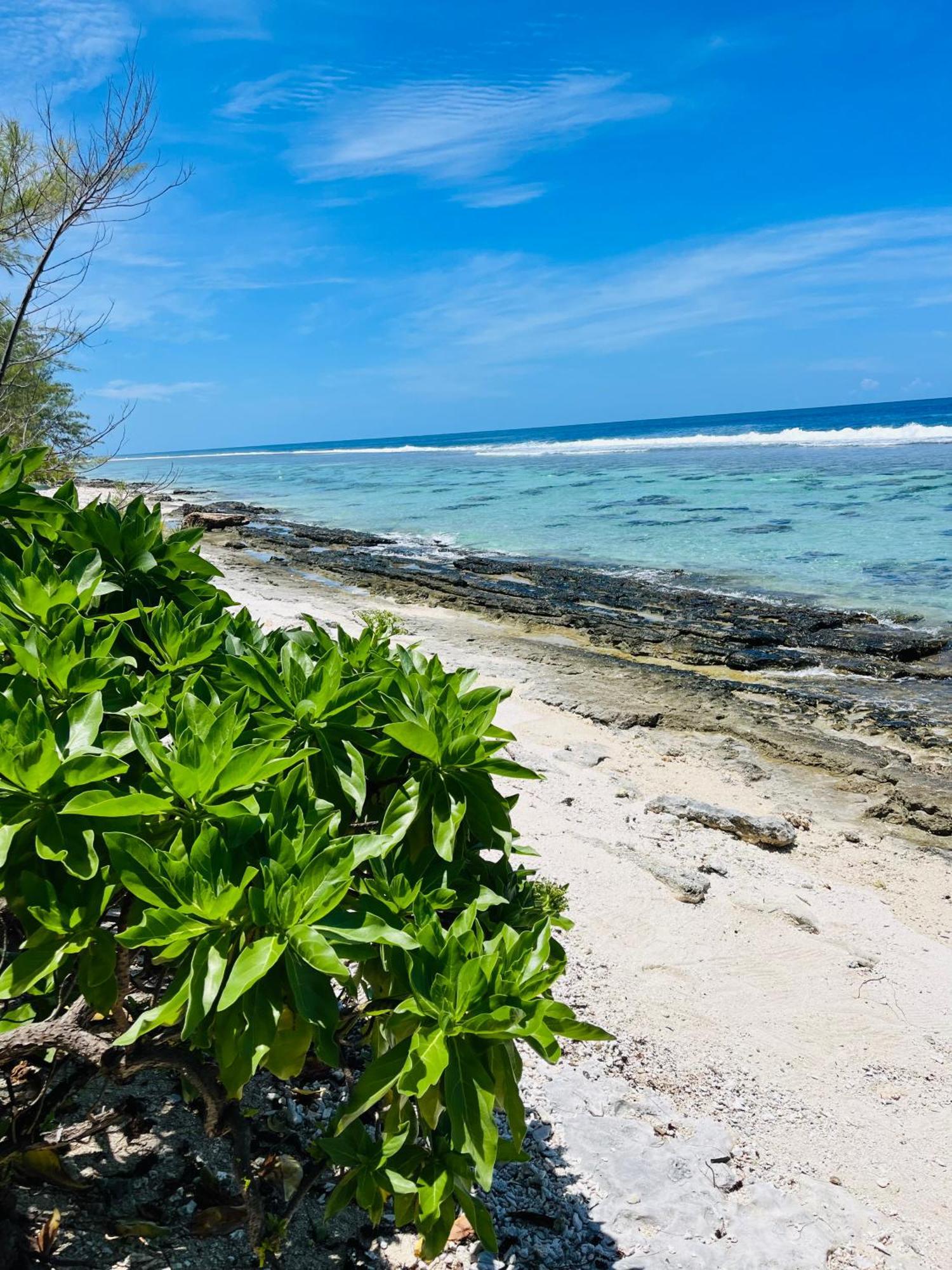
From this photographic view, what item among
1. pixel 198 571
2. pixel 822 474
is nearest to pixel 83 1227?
pixel 198 571

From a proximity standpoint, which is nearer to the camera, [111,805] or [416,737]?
[111,805]

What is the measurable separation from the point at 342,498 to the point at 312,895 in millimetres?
37746

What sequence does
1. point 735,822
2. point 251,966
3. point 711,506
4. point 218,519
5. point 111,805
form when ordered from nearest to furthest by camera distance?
point 251,966
point 111,805
point 735,822
point 218,519
point 711,506

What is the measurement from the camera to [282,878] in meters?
1.17

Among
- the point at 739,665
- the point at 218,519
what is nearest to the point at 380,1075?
the point at 739,665

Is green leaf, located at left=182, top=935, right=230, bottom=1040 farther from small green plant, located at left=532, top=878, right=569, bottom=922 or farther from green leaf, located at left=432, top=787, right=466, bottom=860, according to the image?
small green plant, located at left=532, top=878, right=569, bottom=922

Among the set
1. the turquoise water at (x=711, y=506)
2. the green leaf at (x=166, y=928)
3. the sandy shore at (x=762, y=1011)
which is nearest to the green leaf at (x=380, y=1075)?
the green leaf at (x=166, y=928)

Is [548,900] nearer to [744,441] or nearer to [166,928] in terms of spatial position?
[166,928]

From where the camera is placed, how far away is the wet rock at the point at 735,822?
5.32 m

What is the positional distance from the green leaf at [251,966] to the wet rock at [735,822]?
4.61 meters

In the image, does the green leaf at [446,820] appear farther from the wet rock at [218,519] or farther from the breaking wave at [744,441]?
the breaking wave at [744,441]

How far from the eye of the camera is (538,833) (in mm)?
4707

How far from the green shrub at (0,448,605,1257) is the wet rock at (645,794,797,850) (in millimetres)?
3910

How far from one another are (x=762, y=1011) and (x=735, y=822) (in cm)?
198
